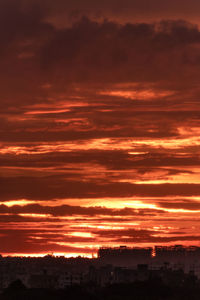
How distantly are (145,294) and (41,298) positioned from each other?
66.5 ft

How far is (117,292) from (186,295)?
1287cm

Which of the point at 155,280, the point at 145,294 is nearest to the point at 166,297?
the point at 145,294

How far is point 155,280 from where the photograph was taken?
176 m

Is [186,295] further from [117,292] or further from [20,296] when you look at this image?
[20,296]

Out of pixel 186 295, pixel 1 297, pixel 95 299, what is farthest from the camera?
pixel 186 295

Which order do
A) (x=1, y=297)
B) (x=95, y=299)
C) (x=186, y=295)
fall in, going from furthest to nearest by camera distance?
(x=186, y=295) < (x=1, y=297) < (x=95, y=299)

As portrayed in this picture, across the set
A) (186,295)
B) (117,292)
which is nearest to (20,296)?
(117,292)

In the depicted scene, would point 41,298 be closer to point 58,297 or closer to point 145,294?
point 58,297

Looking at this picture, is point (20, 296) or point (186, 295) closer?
point (20, 296)

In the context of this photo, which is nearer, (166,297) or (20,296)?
(20,296)

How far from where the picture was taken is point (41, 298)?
146 metres

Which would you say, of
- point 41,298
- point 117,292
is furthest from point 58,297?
point 117,292

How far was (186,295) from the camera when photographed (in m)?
168

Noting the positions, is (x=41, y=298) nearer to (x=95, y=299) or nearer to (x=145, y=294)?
(x=95, y=299)
